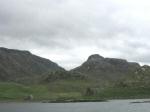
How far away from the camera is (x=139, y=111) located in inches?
6831

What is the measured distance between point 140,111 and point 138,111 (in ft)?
3.21

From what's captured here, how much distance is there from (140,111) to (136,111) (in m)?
1.79

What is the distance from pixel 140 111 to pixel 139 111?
0.49 meters

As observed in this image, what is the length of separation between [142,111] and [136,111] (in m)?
2.68

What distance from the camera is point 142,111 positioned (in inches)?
6826

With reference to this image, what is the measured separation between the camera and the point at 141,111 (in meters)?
174

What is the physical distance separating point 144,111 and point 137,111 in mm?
3200

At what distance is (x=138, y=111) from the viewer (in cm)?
17338

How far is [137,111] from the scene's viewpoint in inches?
6841

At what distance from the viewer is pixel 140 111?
173625 millimetres

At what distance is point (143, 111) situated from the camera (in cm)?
17288

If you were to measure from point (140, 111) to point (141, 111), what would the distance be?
1.61 ft

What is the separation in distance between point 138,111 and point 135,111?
54.0 inches

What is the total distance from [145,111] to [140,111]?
239 centimetres
